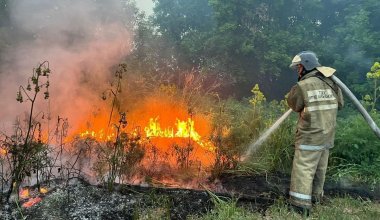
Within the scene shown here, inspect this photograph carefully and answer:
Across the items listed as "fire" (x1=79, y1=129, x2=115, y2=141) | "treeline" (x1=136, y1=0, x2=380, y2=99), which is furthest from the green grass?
"treeline" (x1=136, y1=0, x2=380, y2=99)

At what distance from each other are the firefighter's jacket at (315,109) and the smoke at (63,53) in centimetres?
612

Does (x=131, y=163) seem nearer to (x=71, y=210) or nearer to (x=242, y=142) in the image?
(x=71, y=210)

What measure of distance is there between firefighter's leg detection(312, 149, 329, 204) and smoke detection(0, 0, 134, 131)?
20.3 ft

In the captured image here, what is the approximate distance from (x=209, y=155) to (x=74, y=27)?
259 inches

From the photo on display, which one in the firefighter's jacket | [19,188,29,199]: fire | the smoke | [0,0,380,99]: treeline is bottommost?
[19,188,29,199]: fire

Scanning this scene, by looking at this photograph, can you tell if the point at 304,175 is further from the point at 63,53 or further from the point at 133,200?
the point at 63,53

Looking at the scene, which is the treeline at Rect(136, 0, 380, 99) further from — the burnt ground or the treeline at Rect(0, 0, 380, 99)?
the burnt ground

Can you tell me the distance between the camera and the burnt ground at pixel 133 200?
4445 millimetres

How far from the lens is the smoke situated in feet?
32.7

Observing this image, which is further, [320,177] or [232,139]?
[232,139]

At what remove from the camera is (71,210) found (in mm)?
4527

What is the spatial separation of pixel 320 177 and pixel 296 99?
115cm

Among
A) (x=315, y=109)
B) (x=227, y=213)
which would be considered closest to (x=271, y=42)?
(x=315, y=109)

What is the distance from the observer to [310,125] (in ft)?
16.2
